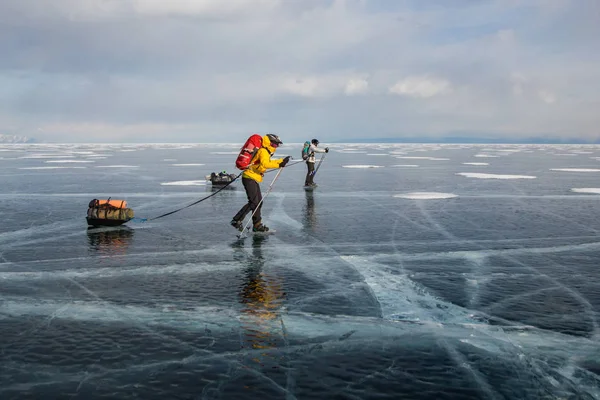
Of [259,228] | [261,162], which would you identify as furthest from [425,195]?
[261,162]

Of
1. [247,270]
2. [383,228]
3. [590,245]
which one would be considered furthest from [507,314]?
[383,228]

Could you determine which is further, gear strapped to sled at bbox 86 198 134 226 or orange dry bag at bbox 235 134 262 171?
gear strapped to sled at bbox 86 198 134 226

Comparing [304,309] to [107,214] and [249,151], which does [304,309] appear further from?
[107,214]

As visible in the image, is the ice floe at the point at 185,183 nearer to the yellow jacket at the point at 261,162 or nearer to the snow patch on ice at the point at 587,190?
the yellow jacket at the point at 261,162

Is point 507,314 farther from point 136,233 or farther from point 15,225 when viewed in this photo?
point 15,225

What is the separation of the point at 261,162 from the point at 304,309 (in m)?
5.80

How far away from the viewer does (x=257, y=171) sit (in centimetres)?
1224

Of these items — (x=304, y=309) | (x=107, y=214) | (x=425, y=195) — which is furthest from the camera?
(x=425, y=195)

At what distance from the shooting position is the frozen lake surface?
484cm

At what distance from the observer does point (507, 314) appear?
6637 mm

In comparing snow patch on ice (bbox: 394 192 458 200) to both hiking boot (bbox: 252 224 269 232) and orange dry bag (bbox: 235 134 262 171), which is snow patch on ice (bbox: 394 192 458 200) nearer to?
hiking boot (bbox: 252 224 269 232)

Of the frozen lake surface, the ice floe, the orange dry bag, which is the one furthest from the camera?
the ice floe

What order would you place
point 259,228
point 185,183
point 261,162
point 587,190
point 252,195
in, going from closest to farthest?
point 261,162, point 252,195, point 259,228, point 587,190, point 185,183

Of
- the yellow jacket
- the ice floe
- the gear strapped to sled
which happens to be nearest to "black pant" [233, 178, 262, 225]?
the yellow jacket
